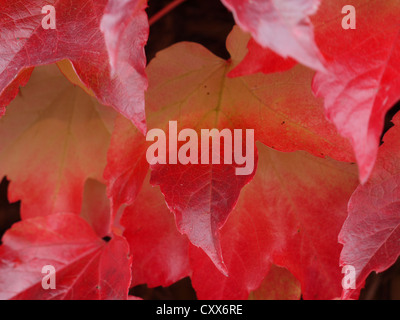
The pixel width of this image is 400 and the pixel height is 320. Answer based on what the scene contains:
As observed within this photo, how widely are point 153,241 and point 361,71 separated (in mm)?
268

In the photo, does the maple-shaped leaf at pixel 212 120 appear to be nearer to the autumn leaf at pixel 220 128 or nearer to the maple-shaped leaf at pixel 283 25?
the autumn leaf at pixel 220 128

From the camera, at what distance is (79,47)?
344mm

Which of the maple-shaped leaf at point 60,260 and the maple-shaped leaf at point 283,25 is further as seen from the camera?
the maple-shaped leaf at point 60,260

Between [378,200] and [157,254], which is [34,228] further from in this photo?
[378,200]

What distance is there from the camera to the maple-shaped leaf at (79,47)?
310mm

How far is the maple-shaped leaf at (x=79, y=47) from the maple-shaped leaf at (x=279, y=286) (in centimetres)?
26

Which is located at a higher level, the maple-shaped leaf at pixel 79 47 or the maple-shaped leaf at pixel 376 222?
the maple-shaped leaf at pixel 79 47

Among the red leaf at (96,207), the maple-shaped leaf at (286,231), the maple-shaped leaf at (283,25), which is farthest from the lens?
the red leaf at (96,207)
